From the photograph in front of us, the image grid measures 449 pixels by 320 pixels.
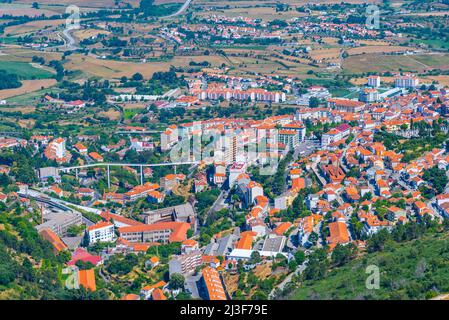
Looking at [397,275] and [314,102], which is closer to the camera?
→ [397,275]

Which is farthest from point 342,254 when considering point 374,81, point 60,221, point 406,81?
point 374,81

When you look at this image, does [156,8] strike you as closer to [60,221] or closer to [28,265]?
[60,221]

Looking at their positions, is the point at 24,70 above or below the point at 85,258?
below

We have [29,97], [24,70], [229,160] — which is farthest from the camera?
[24,70]

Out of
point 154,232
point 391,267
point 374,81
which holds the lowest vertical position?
point 374,81

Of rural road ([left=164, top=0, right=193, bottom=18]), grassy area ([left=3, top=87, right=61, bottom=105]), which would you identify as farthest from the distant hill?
rural road ([left=164, top=0, right=193, bottom=18])

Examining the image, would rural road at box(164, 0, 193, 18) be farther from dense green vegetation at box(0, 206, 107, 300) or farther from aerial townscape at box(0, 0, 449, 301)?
dense green vegetation at box(0, 206, 107, 300)
